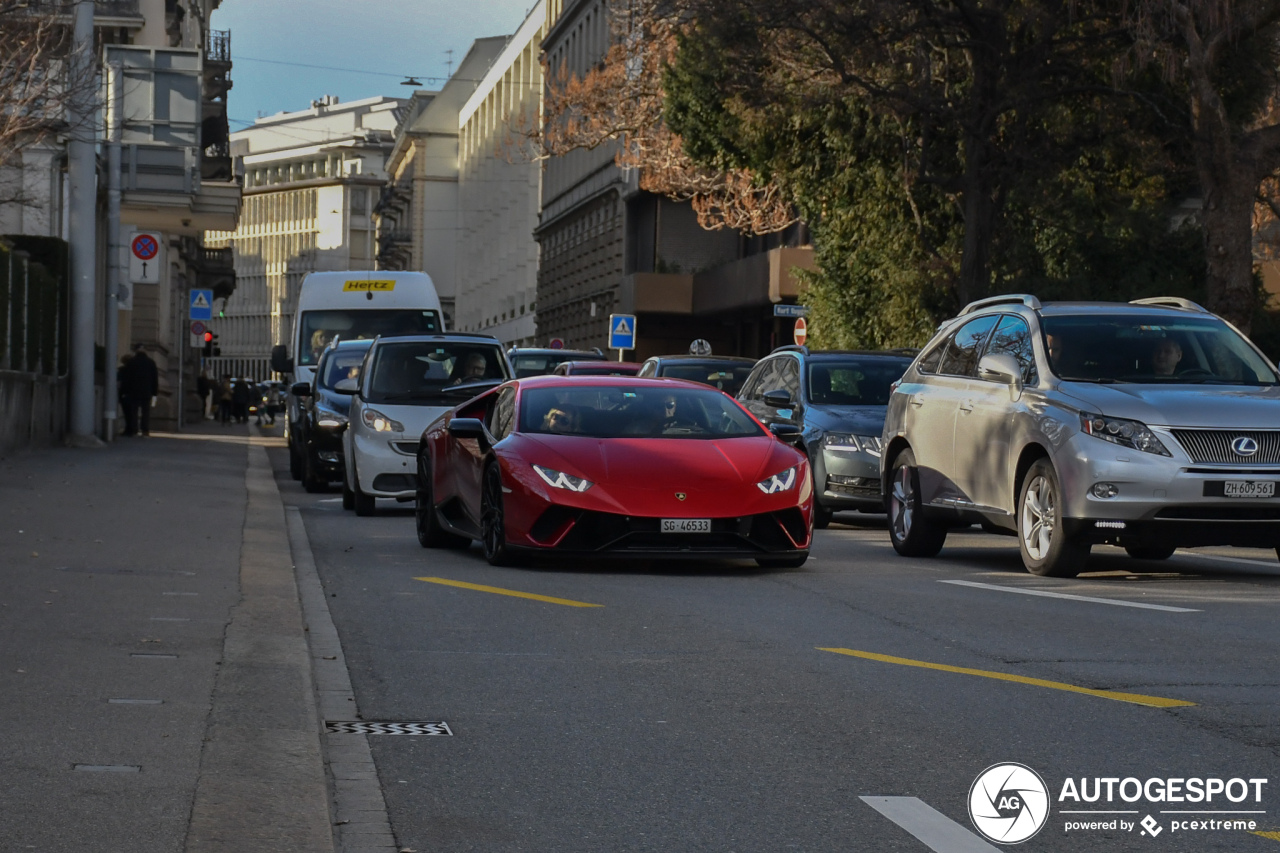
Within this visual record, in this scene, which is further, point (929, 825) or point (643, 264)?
point (643, 264)

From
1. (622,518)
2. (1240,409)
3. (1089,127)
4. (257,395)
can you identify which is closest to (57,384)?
(1089,127)

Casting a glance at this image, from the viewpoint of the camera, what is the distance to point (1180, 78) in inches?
1093

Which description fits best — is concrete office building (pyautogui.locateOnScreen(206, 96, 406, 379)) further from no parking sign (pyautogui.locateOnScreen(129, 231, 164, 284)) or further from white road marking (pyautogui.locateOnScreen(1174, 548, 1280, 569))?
white road marking (pyautogui.locateOnScreen(1174, 548, 1280, 569))

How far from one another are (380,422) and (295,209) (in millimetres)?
166070

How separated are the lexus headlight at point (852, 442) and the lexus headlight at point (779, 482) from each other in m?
5.53

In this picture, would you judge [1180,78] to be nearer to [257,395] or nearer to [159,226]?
[159,226]

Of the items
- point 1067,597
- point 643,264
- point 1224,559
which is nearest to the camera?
point 1067,597

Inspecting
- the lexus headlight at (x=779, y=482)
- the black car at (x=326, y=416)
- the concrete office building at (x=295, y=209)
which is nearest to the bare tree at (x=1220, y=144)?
the black car at (x=326, y=416)

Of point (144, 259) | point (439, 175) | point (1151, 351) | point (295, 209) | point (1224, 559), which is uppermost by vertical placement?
point (295, 209)

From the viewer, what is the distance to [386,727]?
285 inches

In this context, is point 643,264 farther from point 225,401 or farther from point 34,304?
point 34,304

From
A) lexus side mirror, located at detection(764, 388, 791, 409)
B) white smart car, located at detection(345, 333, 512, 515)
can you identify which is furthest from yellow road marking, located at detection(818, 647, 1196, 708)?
white smart car, located at detection(345, 333, 512, 515)

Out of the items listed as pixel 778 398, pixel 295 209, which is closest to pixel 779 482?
pixel 778 398

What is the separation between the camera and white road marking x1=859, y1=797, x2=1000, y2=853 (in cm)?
543
